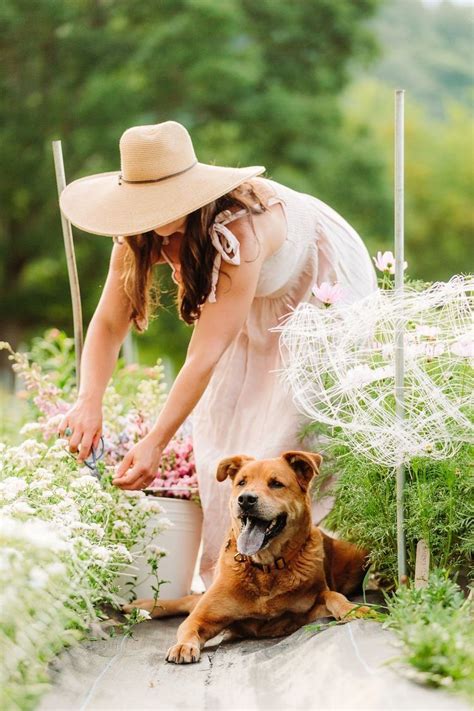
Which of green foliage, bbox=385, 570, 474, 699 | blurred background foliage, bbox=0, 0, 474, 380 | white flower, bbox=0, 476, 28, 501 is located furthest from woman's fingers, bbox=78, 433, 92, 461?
blurred background foliage, bbox=0, 0, 474, 380

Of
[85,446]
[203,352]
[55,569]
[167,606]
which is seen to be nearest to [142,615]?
[167,606]

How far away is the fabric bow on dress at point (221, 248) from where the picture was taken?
4004mm

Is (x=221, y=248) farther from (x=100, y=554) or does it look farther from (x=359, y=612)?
(x=359, y=612)

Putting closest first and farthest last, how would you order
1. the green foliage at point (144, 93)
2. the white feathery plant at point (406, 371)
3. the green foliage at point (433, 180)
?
1. the white feathery plant at point (406, 371)
2. the green foliage at point (144, 93)
3. the green foliage at point (433, 180)

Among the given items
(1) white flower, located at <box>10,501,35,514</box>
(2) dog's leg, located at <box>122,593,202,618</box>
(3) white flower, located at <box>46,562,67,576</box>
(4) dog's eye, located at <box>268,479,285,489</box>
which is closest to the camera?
(3) white flower, located at <box>46,562,67,576</box>

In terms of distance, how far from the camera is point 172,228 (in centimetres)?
405

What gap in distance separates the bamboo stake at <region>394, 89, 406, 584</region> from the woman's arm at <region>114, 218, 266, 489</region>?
61 centimetres

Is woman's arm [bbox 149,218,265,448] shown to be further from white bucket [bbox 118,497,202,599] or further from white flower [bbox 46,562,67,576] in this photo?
white flower [bbox 46,562,67,576]

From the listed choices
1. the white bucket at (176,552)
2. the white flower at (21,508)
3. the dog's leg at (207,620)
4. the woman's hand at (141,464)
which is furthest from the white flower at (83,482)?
the white bucket at (176,552)

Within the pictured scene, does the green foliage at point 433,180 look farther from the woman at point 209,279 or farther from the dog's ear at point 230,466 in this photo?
the dog's ear at point 230,466

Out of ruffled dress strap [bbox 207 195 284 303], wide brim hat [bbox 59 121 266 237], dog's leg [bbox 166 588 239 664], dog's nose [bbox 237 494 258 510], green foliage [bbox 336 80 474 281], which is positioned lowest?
dog's leg [bbox 166 588 239 664]

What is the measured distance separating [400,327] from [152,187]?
1.10 meters

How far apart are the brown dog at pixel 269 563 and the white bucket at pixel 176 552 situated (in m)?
0.58

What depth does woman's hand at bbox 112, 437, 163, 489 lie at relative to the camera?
390cm
